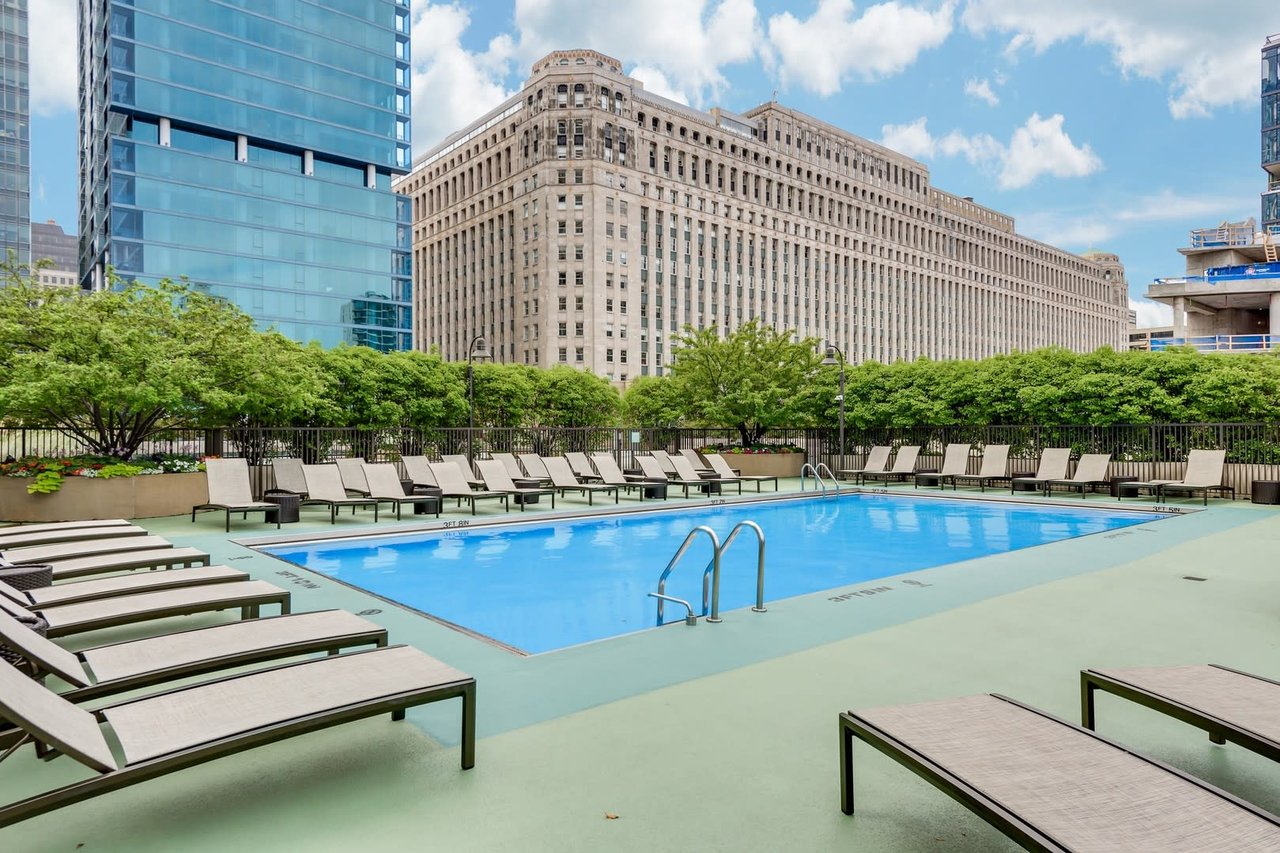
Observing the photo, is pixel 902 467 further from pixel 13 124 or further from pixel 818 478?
pixel 13 124

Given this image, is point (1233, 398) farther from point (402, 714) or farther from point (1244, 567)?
point (402, 714)

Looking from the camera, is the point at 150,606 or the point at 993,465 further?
the point at 993,465

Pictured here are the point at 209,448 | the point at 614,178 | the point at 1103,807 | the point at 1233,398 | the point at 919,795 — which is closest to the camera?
the point at 1103,807

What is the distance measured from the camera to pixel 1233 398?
56.5 feet

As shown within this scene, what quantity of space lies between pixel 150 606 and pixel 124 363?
9.12 meters

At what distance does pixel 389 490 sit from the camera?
1401 cm

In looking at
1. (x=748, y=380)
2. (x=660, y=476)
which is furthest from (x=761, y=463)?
(x=660, y=476)

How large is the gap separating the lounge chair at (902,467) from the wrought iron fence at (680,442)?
51.0 inches

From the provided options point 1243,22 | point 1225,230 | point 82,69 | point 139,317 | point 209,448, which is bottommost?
point 209,448

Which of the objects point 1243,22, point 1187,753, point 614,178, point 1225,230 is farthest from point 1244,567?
point 1243,22

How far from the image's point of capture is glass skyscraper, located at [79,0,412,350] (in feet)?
172

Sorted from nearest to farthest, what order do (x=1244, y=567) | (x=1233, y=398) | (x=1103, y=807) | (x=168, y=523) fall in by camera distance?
(x=1103, y=807) → (x=1244, y=567) → (x=168, y=523) → (x=1233, y=398)

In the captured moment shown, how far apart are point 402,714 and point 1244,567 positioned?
8.94 metres

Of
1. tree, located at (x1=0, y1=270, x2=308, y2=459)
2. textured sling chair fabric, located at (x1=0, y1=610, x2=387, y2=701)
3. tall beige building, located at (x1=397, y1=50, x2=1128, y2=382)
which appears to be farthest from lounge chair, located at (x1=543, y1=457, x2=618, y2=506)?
tall beige building, located at (x1=397, y1=50, x2=1128, y2=382)
